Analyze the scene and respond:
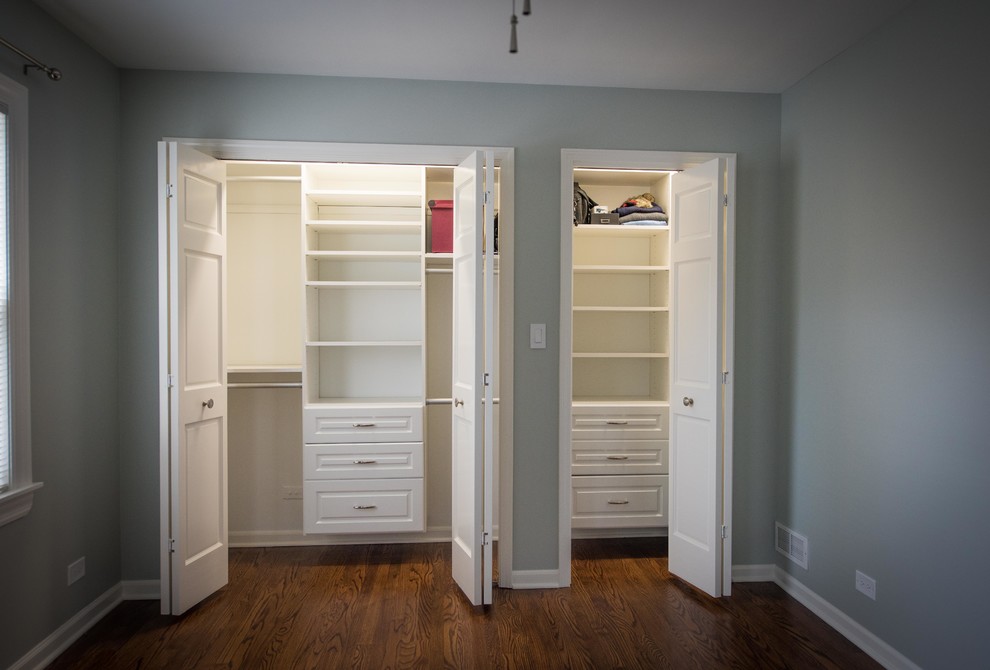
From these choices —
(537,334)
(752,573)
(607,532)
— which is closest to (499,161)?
(537,334)

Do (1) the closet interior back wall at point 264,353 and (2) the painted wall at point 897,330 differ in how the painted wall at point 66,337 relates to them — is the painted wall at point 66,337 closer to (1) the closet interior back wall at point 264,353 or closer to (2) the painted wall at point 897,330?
(1) the closet interior back wall at point 264,353

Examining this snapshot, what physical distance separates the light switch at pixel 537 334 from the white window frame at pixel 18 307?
7.23ft

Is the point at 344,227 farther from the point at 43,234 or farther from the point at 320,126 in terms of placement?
the point at 43,234

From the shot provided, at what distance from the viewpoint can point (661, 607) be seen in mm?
3066

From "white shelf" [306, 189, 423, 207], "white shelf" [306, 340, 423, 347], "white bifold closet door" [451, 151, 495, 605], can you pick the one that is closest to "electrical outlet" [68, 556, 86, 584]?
"white shelf" [306, 340, 423, 347]

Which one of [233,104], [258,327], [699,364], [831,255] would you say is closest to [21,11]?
[233,104]

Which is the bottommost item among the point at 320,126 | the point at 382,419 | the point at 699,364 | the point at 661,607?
the point at 661,607

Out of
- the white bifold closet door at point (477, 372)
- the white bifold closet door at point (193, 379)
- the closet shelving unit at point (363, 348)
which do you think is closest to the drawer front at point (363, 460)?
the closet shelving unit at point (363, 348)

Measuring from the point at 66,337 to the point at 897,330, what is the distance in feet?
11.6

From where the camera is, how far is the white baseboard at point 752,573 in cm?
338

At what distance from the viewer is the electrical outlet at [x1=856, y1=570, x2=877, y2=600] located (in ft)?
8.61

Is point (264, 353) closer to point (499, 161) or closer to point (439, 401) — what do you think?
point (439, 401)

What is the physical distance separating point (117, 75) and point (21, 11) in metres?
0.72

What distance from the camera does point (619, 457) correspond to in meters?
3.98
